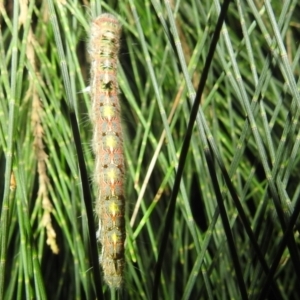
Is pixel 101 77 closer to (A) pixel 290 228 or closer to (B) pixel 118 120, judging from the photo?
(B) pixel 118 120

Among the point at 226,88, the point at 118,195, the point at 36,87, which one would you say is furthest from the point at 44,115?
the point at 226,88

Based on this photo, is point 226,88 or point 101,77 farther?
point 226,88

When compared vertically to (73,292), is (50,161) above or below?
above
